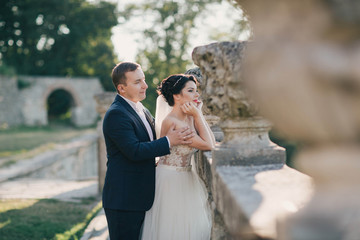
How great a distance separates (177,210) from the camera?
3.01 m

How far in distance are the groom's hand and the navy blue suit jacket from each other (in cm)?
8

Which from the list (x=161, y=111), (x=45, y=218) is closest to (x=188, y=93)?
(x=161, y=111)

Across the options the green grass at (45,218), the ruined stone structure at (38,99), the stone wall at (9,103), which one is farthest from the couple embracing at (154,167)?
the stone wall at (9,103)

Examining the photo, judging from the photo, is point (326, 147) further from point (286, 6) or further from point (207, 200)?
point (207, 200)

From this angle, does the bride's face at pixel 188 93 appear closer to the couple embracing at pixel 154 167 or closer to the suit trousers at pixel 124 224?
the couple embracing at pixel 154 167

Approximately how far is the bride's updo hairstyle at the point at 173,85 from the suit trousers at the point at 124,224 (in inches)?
40.9

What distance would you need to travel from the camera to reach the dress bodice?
10.3 ft

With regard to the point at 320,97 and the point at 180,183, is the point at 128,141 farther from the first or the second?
the point at 320,97

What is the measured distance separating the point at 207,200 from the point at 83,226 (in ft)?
9.09

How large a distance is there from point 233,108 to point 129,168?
128cm

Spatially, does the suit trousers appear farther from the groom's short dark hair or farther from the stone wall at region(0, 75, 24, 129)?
the stone wall at region(0, 75, 24, 129)

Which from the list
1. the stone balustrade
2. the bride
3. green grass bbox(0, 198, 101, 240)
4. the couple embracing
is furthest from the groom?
green grass bbox(0, 198, 101, 240)

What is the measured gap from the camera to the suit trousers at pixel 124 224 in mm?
2898

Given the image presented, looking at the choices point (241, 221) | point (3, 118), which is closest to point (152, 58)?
point (3, 118)
